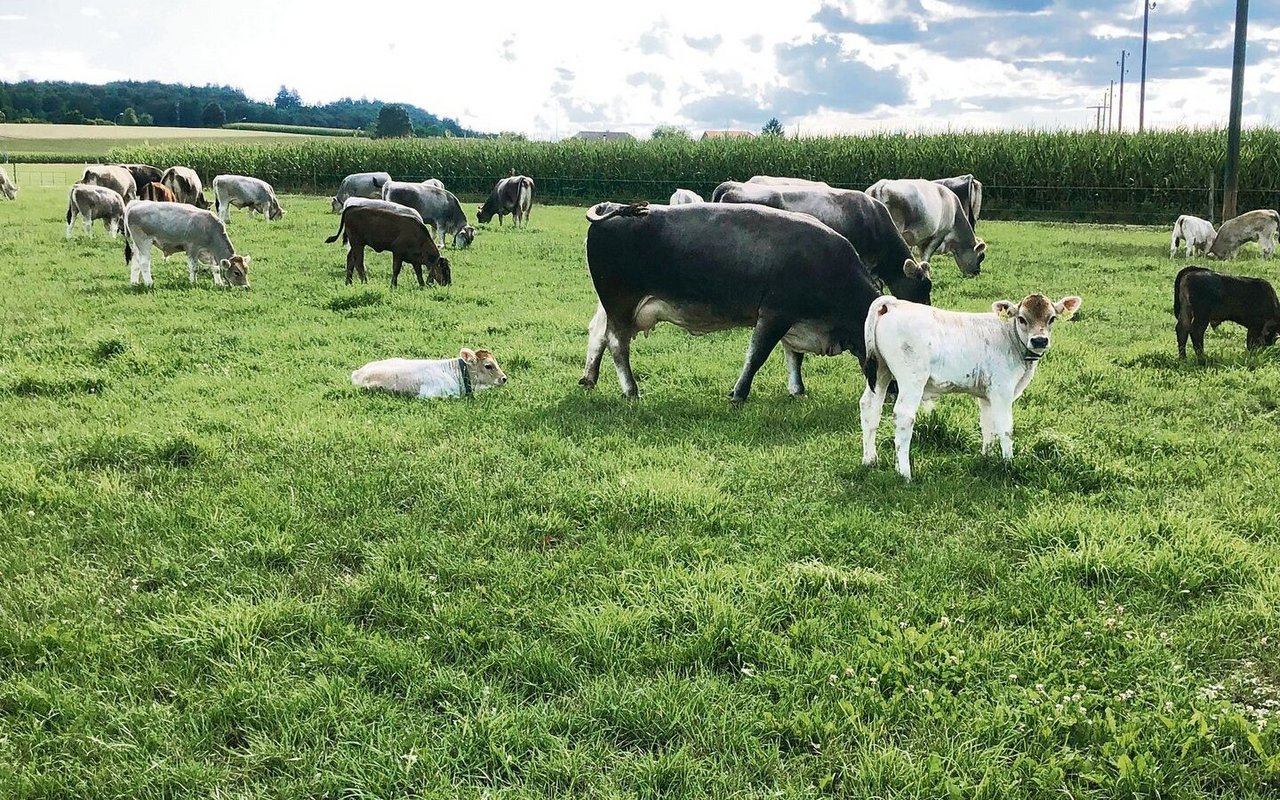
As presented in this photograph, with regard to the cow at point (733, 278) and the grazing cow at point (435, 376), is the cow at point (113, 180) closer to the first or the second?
the grazing cow at point (435, 376)

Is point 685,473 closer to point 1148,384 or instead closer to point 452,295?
point 1148,384

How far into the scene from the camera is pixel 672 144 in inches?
1682

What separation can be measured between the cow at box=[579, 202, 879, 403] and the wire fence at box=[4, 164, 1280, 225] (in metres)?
23.1

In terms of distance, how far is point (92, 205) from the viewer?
822 inches

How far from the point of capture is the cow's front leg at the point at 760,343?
26.5ft

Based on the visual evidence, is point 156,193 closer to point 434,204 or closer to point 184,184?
point 184,184

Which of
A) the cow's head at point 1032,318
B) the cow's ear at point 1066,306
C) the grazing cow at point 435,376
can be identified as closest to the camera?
the cow's head at point 1032,318

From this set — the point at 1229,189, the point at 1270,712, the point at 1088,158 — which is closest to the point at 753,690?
the point at 1270,712

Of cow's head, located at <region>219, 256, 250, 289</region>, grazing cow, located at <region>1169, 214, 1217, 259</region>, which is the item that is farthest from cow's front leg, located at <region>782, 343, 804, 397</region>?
grazing cow, located at <region>1169, 214, 1217, 259</region>

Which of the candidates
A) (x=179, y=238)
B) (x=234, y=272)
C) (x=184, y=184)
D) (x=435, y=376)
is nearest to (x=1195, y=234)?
(x=435, y=376)

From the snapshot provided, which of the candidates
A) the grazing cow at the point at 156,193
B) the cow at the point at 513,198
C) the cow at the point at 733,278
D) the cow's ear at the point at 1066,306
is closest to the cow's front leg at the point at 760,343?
the cow at the point at 733,278

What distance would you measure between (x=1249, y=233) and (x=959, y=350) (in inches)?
646

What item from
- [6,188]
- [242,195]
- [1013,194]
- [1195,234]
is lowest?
[1195,234]

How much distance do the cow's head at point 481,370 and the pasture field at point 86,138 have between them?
192 feet
